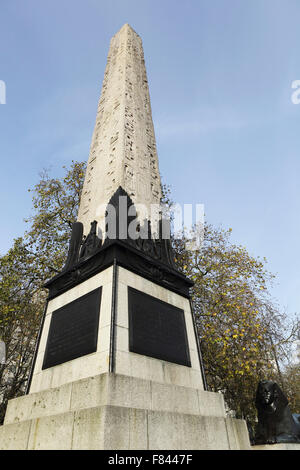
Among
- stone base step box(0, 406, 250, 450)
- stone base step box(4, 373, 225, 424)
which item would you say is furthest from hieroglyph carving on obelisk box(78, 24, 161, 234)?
stone base step box(0, 406, 250, 450)

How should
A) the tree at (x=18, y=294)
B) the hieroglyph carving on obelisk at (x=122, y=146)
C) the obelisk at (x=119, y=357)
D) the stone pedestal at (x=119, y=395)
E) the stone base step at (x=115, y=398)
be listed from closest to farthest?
the stone pedestal at (x=119, y=395)
the obelisk at (x=119, y=357)
the stone base step at (x=115, y=398)
the hieroglyph carving on obelisk at (x=122, y=146)
the tree at (x=18, y=294)

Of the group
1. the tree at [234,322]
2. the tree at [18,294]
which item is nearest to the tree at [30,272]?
the tree at [18,294]

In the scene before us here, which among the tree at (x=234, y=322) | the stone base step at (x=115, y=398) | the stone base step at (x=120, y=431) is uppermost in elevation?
the tree at (x=234, y=322)

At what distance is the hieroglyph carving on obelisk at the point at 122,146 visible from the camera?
802 centimetres

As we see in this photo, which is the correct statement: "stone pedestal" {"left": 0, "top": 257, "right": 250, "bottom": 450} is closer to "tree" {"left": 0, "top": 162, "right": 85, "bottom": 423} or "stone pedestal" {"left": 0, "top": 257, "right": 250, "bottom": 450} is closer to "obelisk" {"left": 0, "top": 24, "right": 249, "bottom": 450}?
"obelisk" {"left": 0, "top": 24, "right": 249, "bottom": 450}

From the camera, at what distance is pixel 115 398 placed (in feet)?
12.8

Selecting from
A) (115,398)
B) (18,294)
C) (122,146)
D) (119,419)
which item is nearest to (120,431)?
(119,419)

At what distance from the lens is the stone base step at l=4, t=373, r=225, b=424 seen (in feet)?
12.9

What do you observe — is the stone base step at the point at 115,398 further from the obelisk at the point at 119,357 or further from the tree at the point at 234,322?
the tree at the point at 234,322

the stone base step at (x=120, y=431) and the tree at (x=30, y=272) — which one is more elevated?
the tree at (x=30, y=272)

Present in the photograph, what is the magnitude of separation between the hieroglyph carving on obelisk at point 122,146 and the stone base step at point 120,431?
14.7ft

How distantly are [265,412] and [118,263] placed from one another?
18.1 ft
